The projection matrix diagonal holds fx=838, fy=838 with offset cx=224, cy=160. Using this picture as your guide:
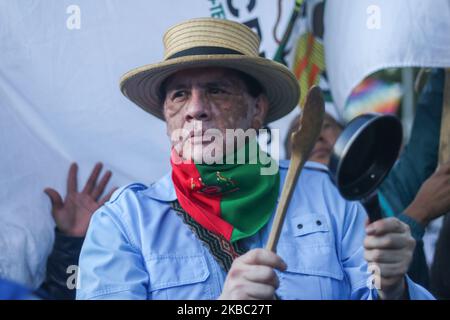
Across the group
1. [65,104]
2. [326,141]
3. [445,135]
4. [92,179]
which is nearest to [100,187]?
[92,179]

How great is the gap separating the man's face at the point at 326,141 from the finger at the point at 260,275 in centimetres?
151

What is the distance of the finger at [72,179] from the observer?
306cm

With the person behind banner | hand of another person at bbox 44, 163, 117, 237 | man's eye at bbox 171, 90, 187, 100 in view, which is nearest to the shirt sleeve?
man's eye at bbox 171, 90, 187, 100

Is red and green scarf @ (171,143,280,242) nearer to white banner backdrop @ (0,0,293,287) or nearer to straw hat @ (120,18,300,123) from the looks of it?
straw hat @ (120,18,300,123)

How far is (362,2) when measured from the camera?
10.5 ft

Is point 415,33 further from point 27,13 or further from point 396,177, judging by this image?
point 27,13

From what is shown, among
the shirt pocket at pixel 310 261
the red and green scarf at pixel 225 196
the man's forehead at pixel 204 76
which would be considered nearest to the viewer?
the shirt pocket at pixel 310 261

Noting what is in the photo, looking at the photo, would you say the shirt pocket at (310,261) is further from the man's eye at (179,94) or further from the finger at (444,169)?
the finger at (444,169)

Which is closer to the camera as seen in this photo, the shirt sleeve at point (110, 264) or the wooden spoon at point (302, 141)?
the wooden spoon at point (302, 141)

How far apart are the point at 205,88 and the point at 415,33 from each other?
94 cm

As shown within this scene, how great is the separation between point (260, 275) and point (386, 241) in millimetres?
309

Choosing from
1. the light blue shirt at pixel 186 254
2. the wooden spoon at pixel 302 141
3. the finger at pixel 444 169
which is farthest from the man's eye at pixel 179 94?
the finger at pixel 444 169

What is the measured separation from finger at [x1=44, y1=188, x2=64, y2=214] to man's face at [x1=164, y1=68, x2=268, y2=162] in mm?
603
